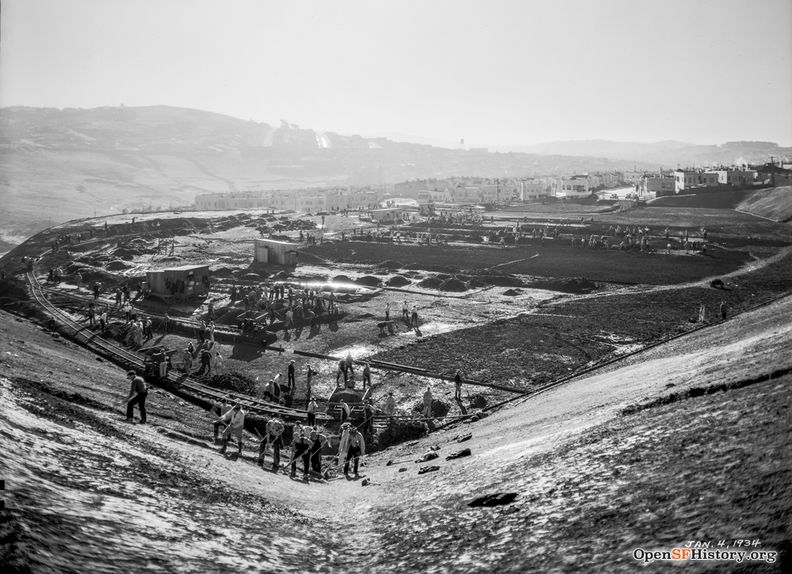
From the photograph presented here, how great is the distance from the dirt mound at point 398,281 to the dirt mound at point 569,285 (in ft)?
23.6

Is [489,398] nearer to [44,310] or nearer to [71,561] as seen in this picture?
[71,561]

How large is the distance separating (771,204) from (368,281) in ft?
162

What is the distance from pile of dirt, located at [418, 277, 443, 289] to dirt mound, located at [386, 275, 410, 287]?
3.03 feet

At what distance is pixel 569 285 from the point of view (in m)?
33.4

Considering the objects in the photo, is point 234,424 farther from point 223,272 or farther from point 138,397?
point 223,272

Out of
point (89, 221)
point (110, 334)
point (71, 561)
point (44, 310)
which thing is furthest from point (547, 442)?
point (89, 221)

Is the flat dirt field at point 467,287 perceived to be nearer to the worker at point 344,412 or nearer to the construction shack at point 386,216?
the worker at point 344,412

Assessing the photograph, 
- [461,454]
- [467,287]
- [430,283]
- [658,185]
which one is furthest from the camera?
[658,185]

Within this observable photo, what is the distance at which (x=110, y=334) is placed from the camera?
2423 cm

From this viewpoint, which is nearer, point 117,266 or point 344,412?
point 344,412

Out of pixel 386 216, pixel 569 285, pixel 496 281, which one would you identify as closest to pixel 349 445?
pixel 569 285

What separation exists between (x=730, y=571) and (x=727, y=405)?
3.63m

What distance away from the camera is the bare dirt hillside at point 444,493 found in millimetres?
5746

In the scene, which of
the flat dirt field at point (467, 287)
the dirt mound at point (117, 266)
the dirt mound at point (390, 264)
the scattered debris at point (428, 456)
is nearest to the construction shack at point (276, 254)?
the flat dirt field at point (467, 287)
